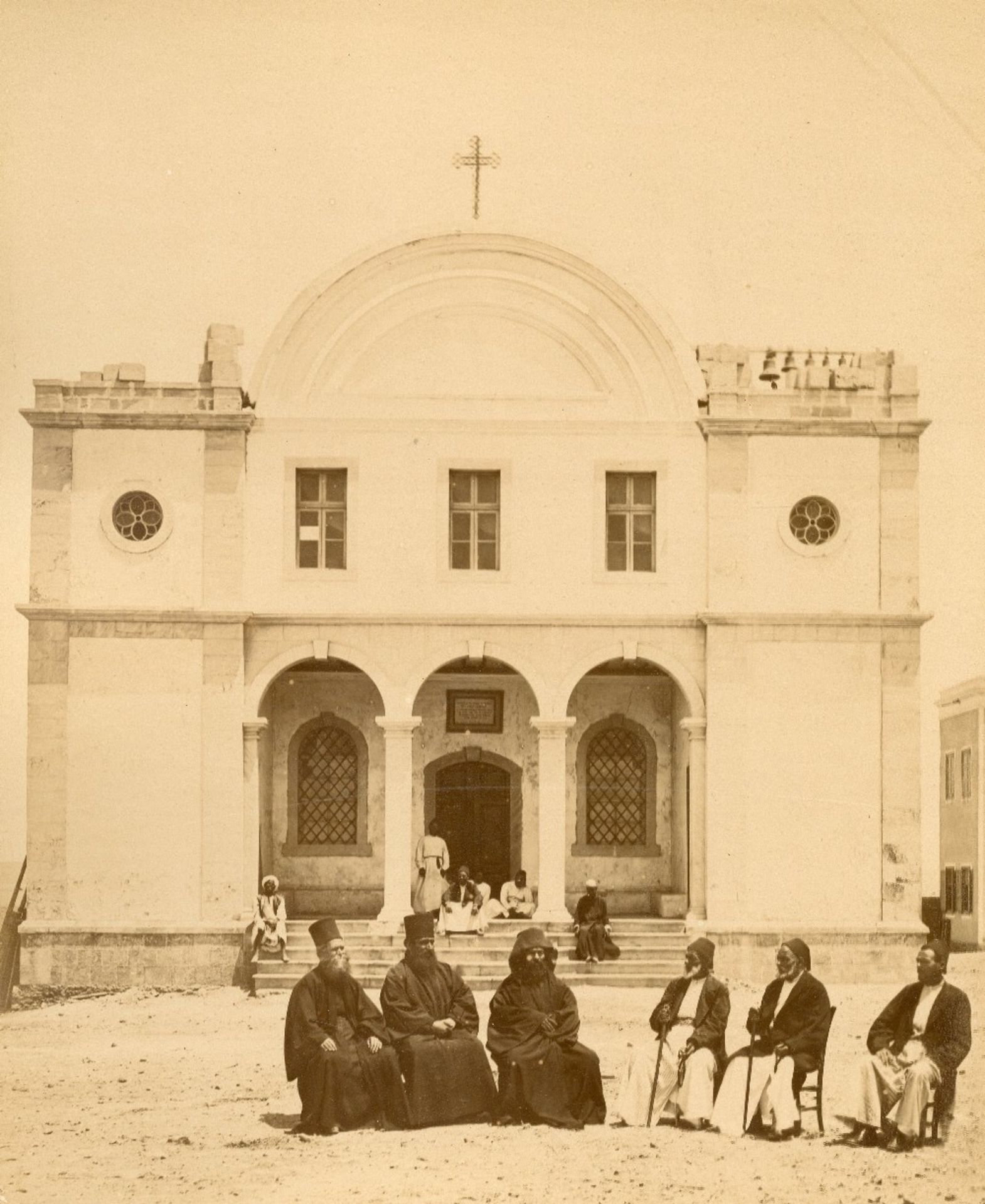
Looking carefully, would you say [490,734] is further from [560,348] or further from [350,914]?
[560,348]

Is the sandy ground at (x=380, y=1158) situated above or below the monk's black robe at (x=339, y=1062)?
below

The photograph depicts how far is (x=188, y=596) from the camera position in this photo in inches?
612

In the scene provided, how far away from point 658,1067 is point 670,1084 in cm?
14

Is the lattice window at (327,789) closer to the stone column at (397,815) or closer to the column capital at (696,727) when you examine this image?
the stone column at (397,815)

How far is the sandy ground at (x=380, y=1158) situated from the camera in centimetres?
1061

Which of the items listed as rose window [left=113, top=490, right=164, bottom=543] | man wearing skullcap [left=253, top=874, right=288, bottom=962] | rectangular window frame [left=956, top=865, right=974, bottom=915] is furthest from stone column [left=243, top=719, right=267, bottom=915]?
rectangular window frame [left=956, top=865, right=974, bottom=915]

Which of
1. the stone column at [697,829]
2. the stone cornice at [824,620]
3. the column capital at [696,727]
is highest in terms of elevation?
the stone cornice at [824,620]

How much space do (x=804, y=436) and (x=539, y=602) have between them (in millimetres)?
2676

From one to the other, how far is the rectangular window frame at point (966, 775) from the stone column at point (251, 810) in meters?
6.23

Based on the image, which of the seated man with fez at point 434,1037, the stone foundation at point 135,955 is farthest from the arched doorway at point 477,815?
the seated man with fez at point 434,1037

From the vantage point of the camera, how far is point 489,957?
48.9 ft

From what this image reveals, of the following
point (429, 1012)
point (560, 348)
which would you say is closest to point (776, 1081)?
point (429, 1012)

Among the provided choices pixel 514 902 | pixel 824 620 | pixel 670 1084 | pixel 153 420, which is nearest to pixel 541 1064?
pixel 670 1084

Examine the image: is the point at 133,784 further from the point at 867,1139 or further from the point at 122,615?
the point at 867,1139
